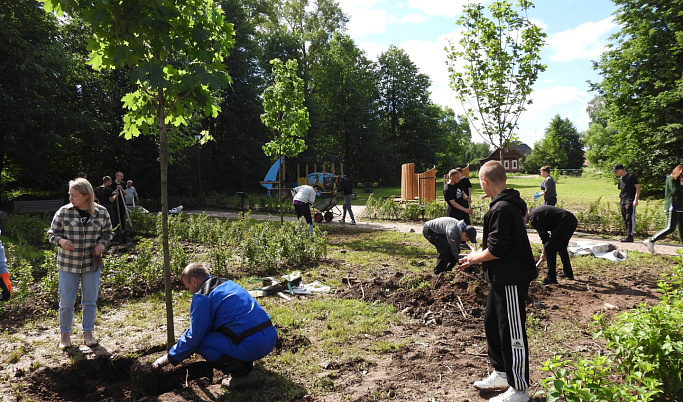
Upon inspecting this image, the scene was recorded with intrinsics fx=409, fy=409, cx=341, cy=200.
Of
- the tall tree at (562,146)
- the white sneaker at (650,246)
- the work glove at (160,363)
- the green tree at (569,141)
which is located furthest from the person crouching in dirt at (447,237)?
the green tree at (569,141)

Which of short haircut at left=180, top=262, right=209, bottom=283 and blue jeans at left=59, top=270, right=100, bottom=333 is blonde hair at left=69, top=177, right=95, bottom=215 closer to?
blue jeans at left=59, top=270, right=100, bottom=333

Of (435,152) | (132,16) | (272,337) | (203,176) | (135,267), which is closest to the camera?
(132,16)

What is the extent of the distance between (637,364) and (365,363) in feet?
7.38

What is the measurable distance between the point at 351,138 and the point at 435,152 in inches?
420

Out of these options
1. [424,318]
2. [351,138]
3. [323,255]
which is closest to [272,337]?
[424,318]

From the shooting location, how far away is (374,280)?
256 inches

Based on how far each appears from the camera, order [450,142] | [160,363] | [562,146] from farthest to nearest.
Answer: [562,146] → [450,142] → [160,363]

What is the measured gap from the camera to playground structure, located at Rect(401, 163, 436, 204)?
18.1m

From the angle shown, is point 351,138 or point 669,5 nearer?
point 669,5

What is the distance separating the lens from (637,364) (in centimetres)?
238

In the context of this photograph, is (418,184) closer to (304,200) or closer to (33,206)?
(304,200)

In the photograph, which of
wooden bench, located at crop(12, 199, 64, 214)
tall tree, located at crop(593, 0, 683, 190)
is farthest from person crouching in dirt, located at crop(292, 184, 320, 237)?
tall tree, located at crop(593, 0, 683, 190)

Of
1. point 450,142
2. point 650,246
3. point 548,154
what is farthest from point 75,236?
point 548,154

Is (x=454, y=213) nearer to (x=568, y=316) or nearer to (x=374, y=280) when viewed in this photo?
(x=374, y=280)
